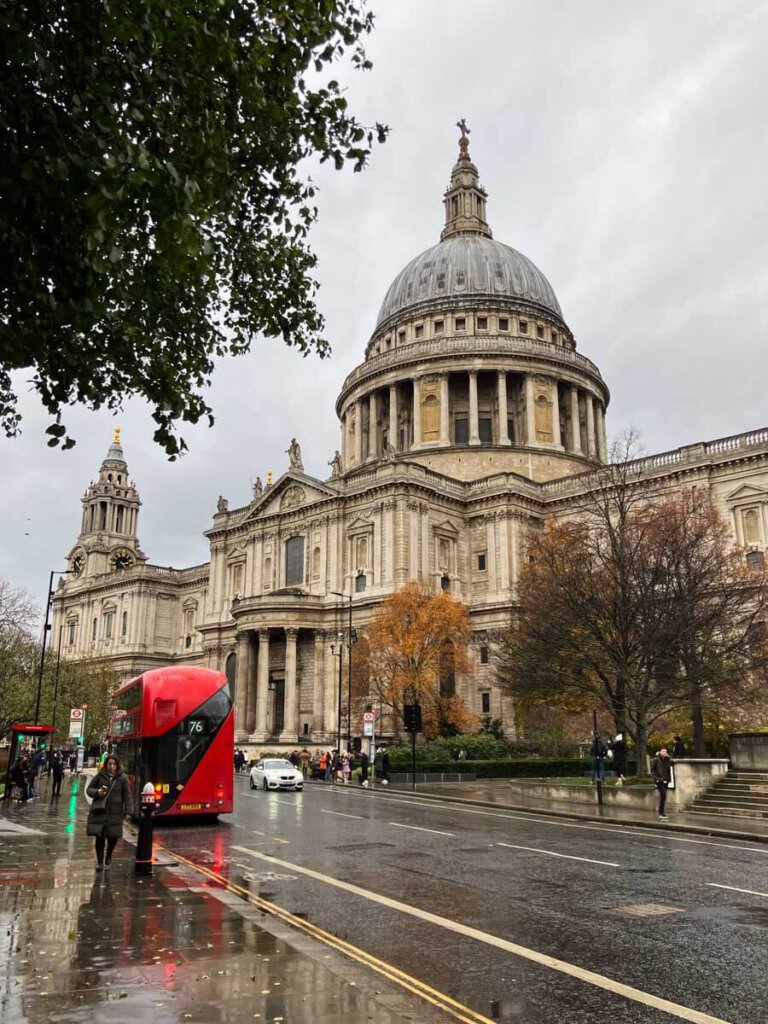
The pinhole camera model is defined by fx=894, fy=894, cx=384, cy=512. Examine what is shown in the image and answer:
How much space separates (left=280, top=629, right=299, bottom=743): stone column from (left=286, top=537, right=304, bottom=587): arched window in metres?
6.53

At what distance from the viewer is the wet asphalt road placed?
25.6 feet

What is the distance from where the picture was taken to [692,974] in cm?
834

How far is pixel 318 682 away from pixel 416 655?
12.7m

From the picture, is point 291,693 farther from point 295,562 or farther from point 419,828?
point 419,828

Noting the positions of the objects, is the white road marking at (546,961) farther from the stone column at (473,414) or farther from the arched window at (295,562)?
the stone column at (473,414)

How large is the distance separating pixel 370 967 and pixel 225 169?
816 centimetres

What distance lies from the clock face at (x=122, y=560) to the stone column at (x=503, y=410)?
165 feet

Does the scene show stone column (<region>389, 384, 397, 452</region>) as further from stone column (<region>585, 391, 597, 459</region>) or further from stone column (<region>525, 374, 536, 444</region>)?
stone column (<region>585, 391, 597, 459</region>)

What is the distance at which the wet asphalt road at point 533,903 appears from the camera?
7789mm

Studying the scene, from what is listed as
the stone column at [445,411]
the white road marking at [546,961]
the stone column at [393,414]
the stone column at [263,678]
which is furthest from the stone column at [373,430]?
the white road marking at [546,961]

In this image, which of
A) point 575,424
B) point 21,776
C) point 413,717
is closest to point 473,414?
point 575,424

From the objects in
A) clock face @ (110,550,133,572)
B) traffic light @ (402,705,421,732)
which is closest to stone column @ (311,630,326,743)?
traffic light @ (402,705,421,732)

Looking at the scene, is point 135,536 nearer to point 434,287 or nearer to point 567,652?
point 434,287

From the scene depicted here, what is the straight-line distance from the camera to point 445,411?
75750 mm
